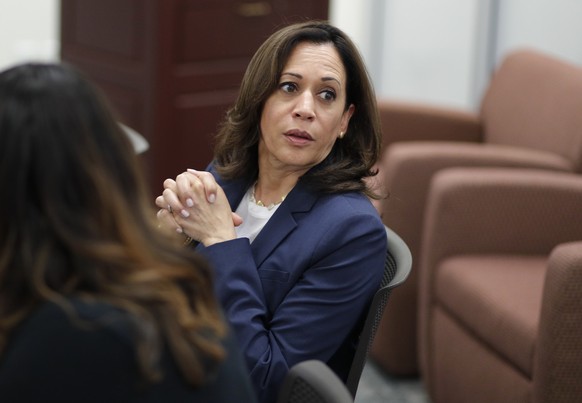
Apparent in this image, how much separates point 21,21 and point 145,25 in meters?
1.71

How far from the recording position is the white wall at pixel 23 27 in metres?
5.81

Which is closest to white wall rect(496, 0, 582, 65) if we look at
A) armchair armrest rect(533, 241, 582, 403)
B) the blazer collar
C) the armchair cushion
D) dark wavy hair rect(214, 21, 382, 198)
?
the armchair cushion

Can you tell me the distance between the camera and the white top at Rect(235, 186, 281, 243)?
2178mm

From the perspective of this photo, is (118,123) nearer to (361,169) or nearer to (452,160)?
(361,169)

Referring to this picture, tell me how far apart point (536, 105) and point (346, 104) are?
1876 mm

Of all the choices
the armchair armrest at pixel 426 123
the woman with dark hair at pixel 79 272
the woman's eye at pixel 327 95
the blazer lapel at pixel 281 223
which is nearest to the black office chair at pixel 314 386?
the woman with dark hair at pixel 79 272

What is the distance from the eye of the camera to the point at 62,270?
1.29 m

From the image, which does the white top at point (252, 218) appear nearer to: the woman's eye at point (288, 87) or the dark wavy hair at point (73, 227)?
the woman's eye at point (288, 87)

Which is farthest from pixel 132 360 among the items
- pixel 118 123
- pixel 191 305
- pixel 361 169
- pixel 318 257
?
pixel 361 169

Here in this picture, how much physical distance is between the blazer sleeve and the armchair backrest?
5.73ft

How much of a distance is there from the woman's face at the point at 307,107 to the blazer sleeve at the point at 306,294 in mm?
162

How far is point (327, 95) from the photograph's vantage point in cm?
216

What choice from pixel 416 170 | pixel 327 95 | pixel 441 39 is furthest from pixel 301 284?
pixel 441 39

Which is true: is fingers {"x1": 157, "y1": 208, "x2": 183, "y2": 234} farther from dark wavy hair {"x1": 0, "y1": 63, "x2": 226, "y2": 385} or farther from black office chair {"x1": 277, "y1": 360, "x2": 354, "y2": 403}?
dark wavy hair {"x1": 0, "y1": 63, "x2": 226, "y2": 385}
